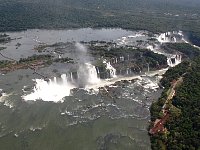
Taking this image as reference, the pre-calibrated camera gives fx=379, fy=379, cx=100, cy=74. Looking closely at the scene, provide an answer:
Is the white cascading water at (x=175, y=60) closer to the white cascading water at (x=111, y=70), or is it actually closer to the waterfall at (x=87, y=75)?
the white cascading water at (x=111, y=70)

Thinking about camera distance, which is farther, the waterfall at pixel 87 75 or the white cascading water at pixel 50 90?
the waterfall at pixel 87 75

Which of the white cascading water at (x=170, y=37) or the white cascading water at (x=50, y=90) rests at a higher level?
the white cascading water at (x=170, y=37)

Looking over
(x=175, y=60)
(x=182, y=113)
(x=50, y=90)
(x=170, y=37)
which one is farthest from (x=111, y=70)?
(x=170, y=37)

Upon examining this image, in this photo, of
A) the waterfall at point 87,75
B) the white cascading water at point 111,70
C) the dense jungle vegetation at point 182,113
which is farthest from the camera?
the white cascading water at point 111,70

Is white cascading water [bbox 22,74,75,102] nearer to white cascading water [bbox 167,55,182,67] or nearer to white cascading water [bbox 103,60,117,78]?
white cascading water [bbox 103,60,117,78]

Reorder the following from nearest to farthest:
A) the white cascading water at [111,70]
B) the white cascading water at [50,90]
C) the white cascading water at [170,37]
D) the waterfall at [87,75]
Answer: the white cascading water at [50,90] < the waterfall at [87,75] < the white cascading water at [111,70] < the white cascading water at [170,37]

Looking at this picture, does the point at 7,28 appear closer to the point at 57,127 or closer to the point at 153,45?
the point at 153,45

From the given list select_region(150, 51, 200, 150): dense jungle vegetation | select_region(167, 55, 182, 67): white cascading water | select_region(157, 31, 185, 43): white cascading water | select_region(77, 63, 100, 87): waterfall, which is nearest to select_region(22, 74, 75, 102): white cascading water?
select_region(77, 63, 100, 87): waterfall

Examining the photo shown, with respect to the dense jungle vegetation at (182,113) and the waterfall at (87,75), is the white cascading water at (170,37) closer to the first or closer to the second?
the dense jungle vegetation at (182,113)

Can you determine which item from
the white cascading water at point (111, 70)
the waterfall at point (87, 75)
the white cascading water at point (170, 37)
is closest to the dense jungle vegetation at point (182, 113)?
the white cascading water at point (111, 70)

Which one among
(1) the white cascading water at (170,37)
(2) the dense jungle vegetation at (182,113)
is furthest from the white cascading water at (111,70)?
(1) the white cascading water at (170,37)

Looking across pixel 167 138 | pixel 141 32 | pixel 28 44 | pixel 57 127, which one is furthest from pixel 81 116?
pixel 141 32
